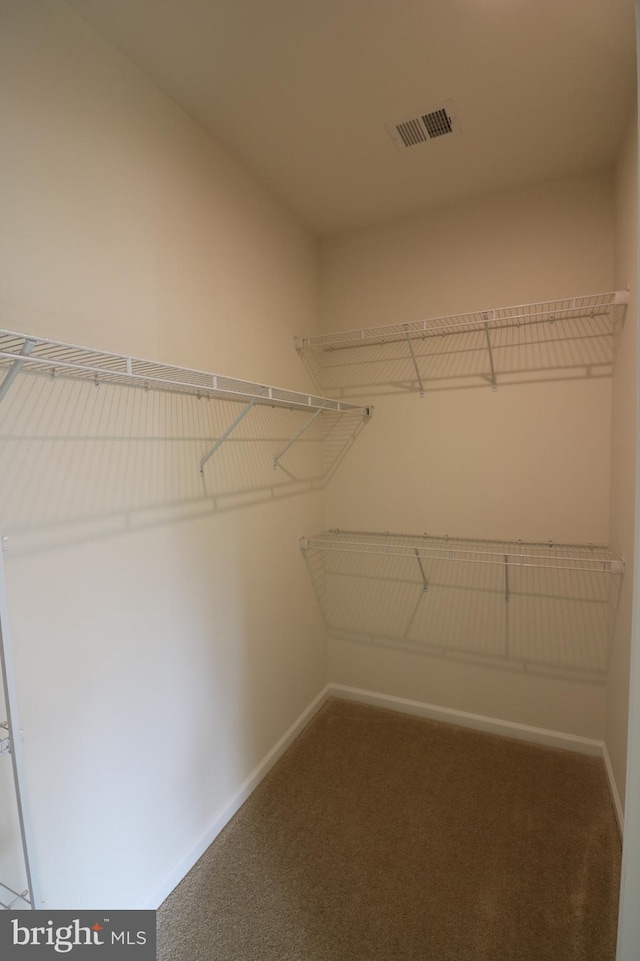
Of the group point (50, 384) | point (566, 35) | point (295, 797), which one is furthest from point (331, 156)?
point (295, 797)

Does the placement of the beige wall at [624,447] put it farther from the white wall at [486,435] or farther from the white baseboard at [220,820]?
the white baseboard at [220,820]

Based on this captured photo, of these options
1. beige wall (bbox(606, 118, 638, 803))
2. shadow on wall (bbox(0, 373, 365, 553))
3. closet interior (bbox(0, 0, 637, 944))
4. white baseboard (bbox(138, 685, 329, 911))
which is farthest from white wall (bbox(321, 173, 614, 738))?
shadow on wall (bbox(0, 373, 365, 553))

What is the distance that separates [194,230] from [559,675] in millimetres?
2572

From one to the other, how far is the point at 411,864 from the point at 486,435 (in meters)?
1.83

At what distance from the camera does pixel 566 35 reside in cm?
137

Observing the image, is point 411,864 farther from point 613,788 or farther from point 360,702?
point 360,702

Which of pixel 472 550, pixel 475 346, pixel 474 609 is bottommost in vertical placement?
pixel 474 609

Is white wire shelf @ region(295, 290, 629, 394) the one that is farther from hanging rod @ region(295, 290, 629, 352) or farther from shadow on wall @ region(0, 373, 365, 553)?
shadow on wall @ region(0, 373, 365, 553)

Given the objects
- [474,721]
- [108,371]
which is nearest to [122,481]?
[108,371]

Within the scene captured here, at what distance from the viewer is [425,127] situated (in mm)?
1756

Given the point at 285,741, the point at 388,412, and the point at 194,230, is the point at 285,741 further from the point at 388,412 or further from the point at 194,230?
the point at 194,230

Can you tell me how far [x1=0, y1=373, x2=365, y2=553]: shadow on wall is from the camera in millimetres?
1129

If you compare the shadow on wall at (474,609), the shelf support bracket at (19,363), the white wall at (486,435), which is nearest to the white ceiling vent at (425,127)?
the white wall at (486,435)

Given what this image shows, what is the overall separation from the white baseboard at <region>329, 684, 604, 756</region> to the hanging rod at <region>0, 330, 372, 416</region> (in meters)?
1.82
